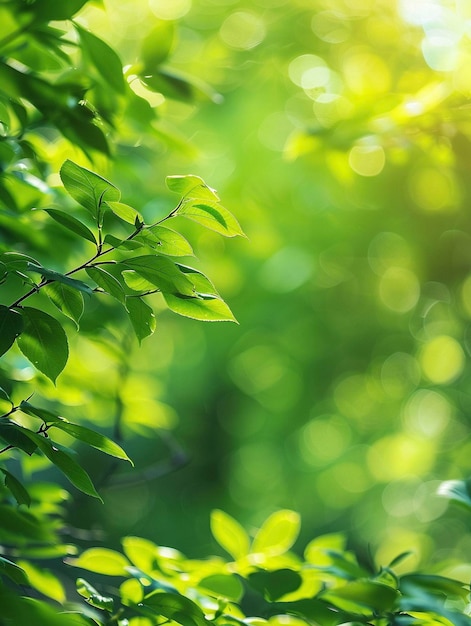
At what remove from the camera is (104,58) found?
0.66m

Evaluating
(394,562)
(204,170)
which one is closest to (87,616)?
(394,562)

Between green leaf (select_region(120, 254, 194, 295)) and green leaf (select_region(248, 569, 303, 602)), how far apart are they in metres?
0.36

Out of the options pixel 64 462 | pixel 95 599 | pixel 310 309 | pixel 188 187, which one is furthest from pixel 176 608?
pixel 310 309

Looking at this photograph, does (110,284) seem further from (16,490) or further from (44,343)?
(16,490)

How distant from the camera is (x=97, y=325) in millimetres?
939

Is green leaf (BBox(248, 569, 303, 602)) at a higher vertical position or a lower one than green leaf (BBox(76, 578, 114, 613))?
higher

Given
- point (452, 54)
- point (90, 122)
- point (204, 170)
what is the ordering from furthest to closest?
point (204, 170)
point (452, 54)
point (90, 122)

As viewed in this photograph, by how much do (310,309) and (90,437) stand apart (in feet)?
9.47

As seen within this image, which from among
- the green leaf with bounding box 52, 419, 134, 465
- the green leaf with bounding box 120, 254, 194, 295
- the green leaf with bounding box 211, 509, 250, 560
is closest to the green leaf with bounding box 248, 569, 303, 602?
the green leaf with bounding box 211, 509, 250, 560

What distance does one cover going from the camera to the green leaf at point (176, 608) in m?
0.59

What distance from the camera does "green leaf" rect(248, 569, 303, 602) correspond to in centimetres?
67

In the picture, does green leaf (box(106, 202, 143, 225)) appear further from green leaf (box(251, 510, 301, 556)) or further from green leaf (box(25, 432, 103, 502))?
green leaf (box(251, 510, 301, 556))

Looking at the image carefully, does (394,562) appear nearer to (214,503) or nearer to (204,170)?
(204,170)

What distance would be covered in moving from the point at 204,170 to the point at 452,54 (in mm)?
1280
